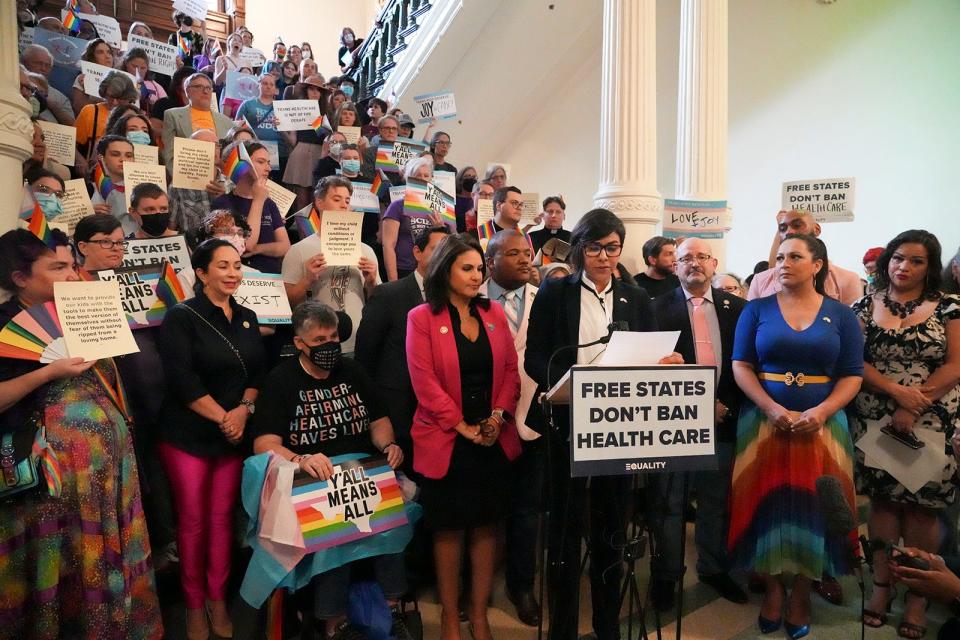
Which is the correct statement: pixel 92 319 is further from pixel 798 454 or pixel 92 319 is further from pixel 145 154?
pixel 798 454

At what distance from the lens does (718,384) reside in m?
3.01

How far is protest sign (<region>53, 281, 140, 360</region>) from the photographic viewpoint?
6.53ft

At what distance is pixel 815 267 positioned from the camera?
276 centimetres

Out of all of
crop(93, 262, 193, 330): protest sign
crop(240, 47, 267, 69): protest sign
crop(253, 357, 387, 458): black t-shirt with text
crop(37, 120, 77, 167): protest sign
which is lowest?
crop(253, 357, 387, 458): black t-shirt with text

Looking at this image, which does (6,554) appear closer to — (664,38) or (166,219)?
(166,219)

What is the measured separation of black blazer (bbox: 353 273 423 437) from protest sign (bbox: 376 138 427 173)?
2.82 meters

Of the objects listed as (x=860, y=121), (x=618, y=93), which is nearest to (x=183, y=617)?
(x=618, y=93)

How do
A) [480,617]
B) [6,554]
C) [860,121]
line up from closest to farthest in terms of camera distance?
[6,554]
[480,617]
[860,121]

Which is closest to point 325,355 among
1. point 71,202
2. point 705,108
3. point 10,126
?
point 10,126

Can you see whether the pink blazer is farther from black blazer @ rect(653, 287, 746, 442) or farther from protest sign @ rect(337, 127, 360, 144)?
protest sign @ rect(337, 127, 360, 144)

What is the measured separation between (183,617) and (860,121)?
7430 millimetres

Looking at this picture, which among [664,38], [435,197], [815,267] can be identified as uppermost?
[664,38]

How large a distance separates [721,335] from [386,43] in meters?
9.10

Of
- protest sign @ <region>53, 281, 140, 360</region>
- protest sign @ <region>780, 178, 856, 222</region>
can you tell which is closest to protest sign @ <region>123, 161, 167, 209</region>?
protest sign @ <region>53, 281, 140, 360</region>
